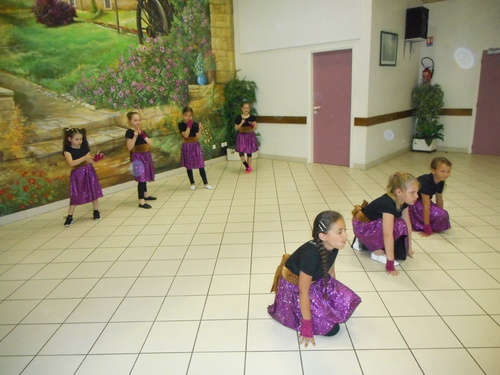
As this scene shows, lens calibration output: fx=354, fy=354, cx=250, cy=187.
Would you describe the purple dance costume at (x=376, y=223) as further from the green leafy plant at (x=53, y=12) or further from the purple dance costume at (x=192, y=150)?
the green leafy plant at (x=53, y=12)

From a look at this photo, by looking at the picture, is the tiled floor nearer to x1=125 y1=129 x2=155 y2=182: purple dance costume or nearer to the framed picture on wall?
x1=125 y1=129 x2=155 y2=182: purple dance costume

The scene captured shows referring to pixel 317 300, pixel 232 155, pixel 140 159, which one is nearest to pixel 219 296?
pixel 317 300

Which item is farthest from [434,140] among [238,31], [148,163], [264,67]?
[148,163]

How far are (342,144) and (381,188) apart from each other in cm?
167

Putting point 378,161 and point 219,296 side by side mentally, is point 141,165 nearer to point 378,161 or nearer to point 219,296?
point 219,296

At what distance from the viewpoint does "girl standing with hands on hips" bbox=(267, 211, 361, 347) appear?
2.07 metres

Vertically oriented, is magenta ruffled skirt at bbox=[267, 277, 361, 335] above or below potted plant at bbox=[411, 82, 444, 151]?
below

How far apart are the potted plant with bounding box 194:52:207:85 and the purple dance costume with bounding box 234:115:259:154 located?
1.21 meters

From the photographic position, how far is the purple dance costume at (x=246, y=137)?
21.4 ft

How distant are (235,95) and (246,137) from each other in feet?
4.03

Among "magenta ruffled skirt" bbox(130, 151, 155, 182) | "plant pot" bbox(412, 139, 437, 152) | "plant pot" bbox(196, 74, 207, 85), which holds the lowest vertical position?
"plant pot" bbox(412, 139, 437, 152)

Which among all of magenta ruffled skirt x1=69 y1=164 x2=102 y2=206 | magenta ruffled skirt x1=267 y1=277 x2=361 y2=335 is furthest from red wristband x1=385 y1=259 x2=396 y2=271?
magenta ruffled skirt x1=69 y1=164 x2=102 y2=206

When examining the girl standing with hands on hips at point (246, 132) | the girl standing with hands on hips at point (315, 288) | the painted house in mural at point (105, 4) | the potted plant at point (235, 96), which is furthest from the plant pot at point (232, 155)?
the girl standing with hands on hips at point (315, 288)

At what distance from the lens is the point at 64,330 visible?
8.09ft
